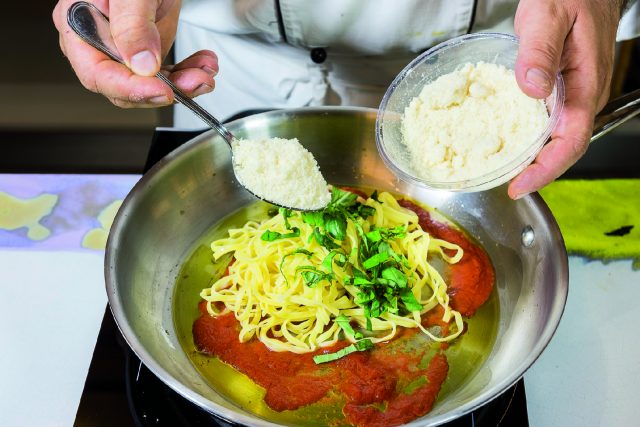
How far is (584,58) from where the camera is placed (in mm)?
1372

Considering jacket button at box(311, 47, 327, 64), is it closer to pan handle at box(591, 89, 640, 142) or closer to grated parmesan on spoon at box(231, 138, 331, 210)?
grated parmesan on spoon at box(231, 138, 331, 210)

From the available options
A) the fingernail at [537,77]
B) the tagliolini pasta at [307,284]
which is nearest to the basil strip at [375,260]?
the tagliolini pasta at [307,284]

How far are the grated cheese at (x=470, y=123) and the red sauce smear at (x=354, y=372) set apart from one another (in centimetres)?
35

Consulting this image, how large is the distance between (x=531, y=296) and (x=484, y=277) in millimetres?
146

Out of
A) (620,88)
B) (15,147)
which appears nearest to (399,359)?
(15,147)

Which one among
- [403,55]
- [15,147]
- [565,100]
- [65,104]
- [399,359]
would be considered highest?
[565,100]

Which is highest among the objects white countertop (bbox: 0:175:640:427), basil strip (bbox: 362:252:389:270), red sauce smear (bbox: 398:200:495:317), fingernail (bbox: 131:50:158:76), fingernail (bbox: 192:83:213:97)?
fingernail (bbox: 131:50:158:76)

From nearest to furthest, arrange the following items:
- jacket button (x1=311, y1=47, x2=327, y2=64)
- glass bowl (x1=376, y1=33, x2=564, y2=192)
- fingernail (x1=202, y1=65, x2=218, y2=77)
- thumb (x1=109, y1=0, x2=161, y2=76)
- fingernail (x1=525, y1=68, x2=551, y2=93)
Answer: fingernail (x1=525, y1=68, x2=551, y2=93)
thumb (x1=109, y1=0, x2=161, y2=76)
glass bowl (x1=376, y1=33, x2=564, y2=192)
fingernail (x1=202, y1=65, x2=218, y2=77)
jacket button (x1=311, y1=47, x2=327, y2=64)

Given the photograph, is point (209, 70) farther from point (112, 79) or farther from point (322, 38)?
point (322, 38)

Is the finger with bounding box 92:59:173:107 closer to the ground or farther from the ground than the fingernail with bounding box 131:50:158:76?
closer to the ground

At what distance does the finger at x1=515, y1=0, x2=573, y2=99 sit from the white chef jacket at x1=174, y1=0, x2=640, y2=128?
0.45 meters

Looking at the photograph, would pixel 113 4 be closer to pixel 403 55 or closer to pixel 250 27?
pixel 250 27

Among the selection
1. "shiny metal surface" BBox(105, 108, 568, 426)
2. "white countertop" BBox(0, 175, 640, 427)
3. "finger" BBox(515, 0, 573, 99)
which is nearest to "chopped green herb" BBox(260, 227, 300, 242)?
"shiny metal surface" BBox(105, 108, 568, 426)

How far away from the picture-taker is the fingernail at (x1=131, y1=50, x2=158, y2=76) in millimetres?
1300
